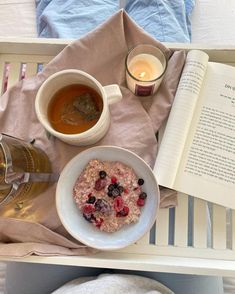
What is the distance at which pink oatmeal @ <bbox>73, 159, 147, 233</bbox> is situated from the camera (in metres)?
0.46

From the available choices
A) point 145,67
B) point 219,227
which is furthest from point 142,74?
point 219,227

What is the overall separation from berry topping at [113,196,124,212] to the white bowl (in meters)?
0.03

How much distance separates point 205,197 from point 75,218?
0.16 m

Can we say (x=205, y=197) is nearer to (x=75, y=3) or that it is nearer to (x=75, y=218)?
(x=75, y=218)

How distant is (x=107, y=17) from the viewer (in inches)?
26.4

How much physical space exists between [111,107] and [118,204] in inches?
5.0

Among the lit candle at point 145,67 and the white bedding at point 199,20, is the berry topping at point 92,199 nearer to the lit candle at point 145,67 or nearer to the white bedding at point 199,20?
the lit candle at point 145,67

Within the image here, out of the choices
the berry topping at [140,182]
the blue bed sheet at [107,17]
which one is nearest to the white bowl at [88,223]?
the berry topping at [140,182]

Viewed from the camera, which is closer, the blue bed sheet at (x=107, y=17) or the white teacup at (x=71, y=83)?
the white teacup at (x=71, y=83)

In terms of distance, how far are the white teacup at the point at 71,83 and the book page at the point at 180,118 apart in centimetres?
8

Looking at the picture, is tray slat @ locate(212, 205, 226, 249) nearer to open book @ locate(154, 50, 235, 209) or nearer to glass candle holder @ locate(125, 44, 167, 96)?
open book @ locate(154, 50, 235, 209)

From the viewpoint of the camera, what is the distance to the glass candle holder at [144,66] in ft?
1.60

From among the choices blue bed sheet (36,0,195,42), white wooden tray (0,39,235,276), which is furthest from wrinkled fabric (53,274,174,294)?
blue bed sheet (36,0,195,42)

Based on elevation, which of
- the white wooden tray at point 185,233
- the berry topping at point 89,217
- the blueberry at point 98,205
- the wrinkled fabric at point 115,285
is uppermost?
the blueberry at point 98,205
